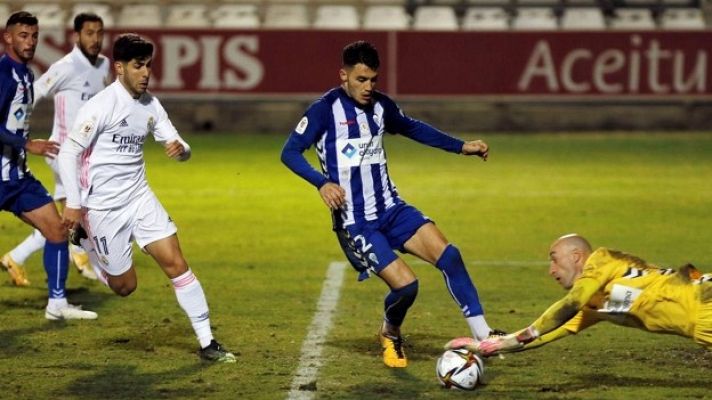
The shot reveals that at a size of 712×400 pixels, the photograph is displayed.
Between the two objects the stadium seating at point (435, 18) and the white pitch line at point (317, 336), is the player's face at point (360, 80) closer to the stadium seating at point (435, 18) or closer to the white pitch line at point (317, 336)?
the white pitch line at point (317, 336)

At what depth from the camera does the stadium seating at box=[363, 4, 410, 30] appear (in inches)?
934

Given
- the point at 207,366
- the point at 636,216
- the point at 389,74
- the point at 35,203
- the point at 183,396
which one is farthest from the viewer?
the point at 389,74

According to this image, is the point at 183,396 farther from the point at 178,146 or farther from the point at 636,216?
the point at 636,216

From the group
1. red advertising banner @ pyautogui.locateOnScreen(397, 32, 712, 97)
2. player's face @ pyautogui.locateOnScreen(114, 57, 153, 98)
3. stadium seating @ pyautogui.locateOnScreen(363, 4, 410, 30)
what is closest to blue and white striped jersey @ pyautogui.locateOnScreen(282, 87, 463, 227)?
player's face @ pyautogui.locateOnScreen(114, 57, 153, 98)

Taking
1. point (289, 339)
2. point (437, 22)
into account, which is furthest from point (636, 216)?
point (437, 22)

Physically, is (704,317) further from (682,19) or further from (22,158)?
(682,19)

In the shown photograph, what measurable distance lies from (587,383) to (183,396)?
2284 mm

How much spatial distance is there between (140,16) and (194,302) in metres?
16.0

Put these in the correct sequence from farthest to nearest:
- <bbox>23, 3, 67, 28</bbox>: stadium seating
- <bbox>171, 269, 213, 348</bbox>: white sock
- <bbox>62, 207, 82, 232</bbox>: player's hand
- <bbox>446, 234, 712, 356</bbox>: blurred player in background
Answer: <bbox>23, 3, 67, 28</bbox>: stadium seating
<bbox>171, 269, 213, 348</bbox>: white sock
<bbox>62, 207, 82, 232</bbox>: player's hand
<bbox>446, 234, 712, 356</bbox>: blurred player in background

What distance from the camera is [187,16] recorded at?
23.8 meters

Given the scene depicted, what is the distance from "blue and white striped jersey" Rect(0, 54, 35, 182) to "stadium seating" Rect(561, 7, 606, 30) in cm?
1478

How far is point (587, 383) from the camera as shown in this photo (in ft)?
25.7

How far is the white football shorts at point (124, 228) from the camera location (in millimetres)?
8516

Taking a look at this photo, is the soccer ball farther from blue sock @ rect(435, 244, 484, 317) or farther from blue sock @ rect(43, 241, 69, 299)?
blue sock @ rect(43, 241, 69, 299)
